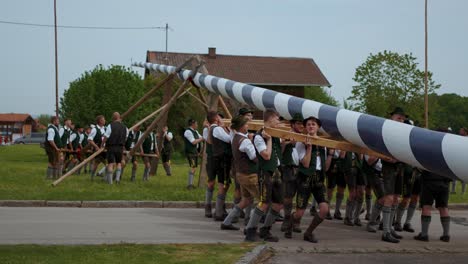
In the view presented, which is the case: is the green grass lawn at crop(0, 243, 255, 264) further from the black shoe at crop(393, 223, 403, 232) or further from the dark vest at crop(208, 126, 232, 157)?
the black shoe at crop(393, 223, 403, 232)

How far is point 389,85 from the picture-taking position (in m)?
42.6

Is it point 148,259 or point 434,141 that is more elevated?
point 434,141

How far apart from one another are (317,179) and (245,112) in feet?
5.76

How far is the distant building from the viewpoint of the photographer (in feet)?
192

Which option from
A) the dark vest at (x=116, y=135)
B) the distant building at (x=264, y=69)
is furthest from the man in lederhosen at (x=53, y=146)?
the distant building at (x=264, y=69)

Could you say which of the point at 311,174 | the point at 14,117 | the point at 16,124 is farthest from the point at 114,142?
the point at 14,117

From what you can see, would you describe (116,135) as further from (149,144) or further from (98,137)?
(149,144)

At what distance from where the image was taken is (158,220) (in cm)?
1080

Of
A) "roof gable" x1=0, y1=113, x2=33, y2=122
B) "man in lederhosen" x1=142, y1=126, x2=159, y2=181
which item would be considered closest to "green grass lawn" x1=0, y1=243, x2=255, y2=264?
"man in lederhosen" x1=142, y1=126, x2=159, y2=181

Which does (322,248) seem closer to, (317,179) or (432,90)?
(317,179)

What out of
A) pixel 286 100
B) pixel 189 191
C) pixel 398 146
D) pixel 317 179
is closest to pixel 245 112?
pixel 286 100

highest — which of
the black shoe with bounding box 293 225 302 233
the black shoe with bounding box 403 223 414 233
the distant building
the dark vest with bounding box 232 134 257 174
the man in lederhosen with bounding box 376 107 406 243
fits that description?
the distant building

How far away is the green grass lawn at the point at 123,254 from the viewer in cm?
680

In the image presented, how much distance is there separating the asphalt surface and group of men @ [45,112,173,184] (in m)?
4.39
